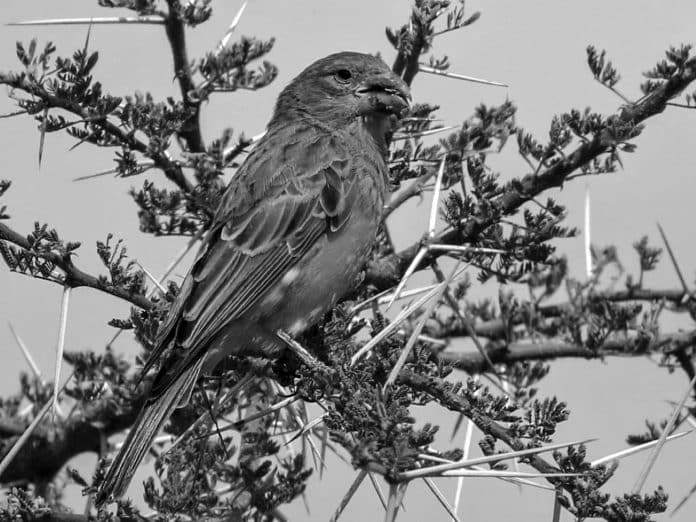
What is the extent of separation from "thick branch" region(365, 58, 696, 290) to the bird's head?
3.25 ft

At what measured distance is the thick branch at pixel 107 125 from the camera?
3852 mm

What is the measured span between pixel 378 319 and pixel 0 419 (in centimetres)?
213

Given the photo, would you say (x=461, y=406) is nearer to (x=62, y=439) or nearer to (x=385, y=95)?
(x=62, y=439)

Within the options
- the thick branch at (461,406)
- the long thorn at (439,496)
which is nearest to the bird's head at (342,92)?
the thick branch at (461,406)

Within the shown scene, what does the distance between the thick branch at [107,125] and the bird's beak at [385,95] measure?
46.5 inches

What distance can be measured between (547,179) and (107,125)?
1851 mm

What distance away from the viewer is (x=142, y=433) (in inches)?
159

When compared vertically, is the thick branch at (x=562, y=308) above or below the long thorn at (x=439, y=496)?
above

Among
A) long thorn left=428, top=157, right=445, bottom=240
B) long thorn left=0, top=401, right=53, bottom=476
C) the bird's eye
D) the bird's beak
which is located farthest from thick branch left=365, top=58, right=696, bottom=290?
long thorn left=0, top=401, right=53, bottom=476

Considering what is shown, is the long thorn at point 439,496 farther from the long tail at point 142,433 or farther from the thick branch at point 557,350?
the long tail at point 142,433

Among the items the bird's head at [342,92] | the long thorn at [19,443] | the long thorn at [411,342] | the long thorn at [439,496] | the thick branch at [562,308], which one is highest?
the bird's head at [342,92]

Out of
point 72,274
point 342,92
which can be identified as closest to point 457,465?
point 72,274

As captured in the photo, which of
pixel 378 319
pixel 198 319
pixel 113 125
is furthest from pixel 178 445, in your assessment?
pixel 113 125

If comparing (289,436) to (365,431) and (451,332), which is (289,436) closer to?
(451,332)
